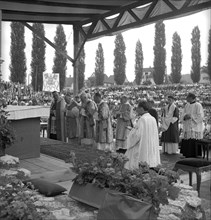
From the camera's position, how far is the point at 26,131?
20.7ft

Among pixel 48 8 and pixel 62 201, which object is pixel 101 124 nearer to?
pixel 48 8

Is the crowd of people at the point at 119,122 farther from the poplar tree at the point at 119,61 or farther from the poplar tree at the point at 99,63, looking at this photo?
the poplar tree at the point at 99,63

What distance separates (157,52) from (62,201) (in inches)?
1613

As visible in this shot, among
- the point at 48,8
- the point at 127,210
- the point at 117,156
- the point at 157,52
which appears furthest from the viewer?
the point at 157,52

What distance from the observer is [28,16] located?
10961 millimetres

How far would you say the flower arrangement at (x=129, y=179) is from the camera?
8.50ft

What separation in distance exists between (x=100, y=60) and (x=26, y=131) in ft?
145

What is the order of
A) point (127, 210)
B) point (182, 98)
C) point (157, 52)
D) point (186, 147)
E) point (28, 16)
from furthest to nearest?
1. point (157, 52)
2. point (182, 98)
3. point (28, 16)
4. point (186, 147)
5. point (127, 210)

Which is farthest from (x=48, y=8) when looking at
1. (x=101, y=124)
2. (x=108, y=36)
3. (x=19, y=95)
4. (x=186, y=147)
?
(x=19, y=95)

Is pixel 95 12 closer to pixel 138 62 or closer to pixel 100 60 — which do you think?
pixel 138 62

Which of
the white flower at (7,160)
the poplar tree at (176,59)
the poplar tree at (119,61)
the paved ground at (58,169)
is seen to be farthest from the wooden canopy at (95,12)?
the poplar tree at (119,61)

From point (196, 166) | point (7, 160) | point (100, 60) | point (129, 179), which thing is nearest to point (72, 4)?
point (7, 160)

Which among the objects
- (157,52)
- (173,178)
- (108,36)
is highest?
(157,52)

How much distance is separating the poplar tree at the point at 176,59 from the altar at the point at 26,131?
38475 millimetres
